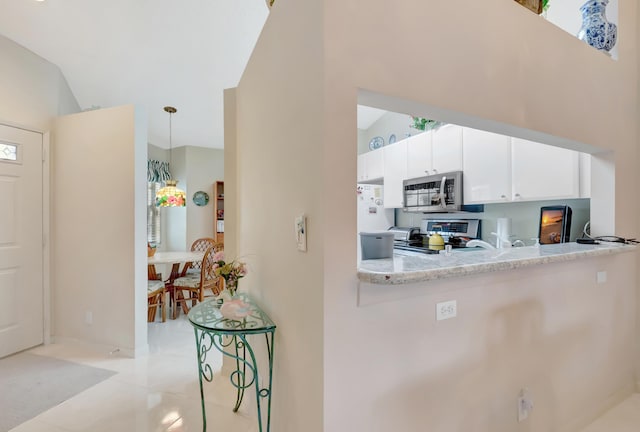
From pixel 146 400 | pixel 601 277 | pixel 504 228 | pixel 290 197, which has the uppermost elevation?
pixel 290 197

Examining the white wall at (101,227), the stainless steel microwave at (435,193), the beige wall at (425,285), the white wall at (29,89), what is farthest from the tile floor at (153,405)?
the stainless steel microwave at (435,193)

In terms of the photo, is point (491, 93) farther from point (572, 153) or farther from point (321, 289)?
point (572, 153)

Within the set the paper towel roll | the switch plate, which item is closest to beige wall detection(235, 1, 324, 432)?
the switch plate

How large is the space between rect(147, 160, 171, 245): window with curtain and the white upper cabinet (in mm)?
3783

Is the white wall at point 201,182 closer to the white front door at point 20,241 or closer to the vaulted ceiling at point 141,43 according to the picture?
the vaulted ceiling at point 141,43

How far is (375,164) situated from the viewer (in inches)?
177

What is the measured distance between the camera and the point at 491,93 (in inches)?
55.2

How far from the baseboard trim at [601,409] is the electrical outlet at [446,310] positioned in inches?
49.1

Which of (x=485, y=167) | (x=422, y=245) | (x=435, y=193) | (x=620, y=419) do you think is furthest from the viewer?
(x=422, y=245)

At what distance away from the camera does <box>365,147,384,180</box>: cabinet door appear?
4.35m

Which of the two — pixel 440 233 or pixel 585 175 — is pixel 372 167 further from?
pixel 585 175

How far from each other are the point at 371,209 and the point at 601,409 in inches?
118

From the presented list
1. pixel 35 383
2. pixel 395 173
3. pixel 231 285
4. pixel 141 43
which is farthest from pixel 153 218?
pixel 231 285

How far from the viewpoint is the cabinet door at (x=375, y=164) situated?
14.3 feet
